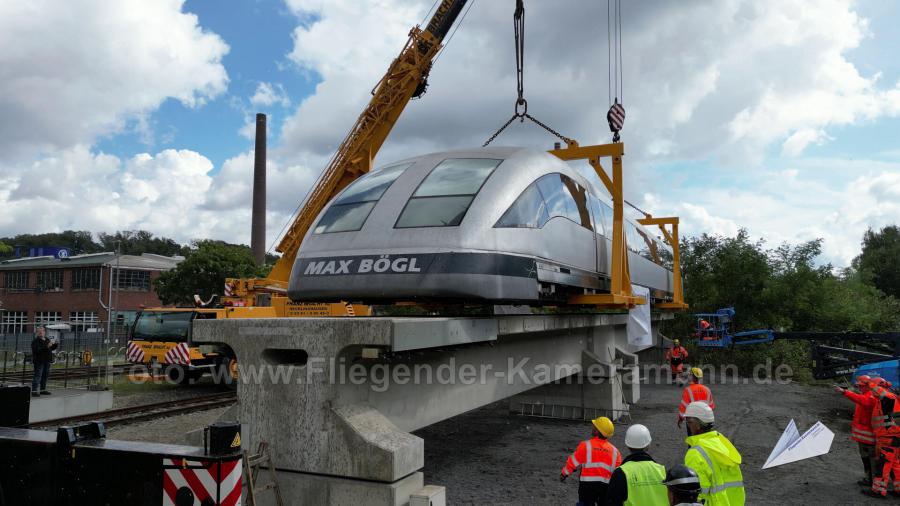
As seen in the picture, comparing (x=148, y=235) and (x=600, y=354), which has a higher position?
(x=148, y=235)

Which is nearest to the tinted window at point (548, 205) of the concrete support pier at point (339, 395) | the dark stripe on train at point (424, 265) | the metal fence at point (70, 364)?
the dark stripe on train at point (424, 265)

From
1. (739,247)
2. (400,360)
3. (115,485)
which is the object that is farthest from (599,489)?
(739,247)

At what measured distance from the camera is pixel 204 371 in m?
16.4

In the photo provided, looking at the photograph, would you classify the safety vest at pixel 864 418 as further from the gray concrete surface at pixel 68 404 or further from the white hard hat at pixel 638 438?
the gray concrete surface at pixel 68 404

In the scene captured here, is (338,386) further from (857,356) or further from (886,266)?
(886,266)

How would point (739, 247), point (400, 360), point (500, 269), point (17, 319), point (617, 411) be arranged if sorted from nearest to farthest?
1. point (400, 360)
2. point (500, 269)
3. point (617, 411)
4. point (739, 247)
5. point (17, 319)

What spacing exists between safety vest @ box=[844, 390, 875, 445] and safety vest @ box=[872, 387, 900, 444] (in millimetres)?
54

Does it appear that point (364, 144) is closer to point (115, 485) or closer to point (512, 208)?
point (512, 208)

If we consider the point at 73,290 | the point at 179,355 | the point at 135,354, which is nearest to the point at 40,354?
the point at 135,354

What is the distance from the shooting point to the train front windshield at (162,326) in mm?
15008

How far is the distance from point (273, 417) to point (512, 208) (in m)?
2.72

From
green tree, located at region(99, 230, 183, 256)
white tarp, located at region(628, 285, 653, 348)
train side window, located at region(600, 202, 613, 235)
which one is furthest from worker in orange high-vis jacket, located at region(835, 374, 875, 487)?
green tree, located at region(99, 230, 183, 256)

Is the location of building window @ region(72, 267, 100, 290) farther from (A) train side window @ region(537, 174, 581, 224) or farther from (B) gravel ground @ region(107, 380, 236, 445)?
(A) train side window @ region(537, 174, 581, 224)

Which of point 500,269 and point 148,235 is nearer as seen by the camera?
point 500,269
